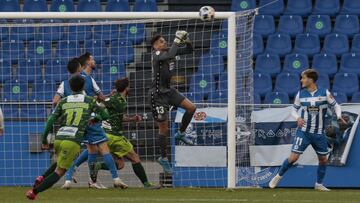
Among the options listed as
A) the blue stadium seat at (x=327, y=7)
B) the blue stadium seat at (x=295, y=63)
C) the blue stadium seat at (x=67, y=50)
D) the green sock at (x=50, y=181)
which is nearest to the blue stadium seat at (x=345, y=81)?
the blue stadium seat at (x=295, y=63)

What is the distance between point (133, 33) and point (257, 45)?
413 cm

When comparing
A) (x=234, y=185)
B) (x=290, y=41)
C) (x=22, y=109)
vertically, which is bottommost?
(x=234, y=185)

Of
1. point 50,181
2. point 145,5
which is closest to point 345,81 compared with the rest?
point 145,5

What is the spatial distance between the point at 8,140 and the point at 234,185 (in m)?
4.62

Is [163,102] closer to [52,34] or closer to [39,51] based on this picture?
[39,51]

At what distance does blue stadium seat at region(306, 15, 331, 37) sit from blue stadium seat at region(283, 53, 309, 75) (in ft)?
3.84

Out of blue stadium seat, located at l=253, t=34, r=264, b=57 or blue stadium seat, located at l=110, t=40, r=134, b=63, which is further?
blue stadium seat, located at l=253, t=34, r=264, b=57

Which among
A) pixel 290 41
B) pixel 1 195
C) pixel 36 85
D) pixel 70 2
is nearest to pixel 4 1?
pixel 70 2

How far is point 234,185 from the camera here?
16.1 meters

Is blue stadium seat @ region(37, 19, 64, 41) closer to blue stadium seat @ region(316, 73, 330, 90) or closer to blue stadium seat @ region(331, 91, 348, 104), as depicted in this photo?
blue stadium seat @ region(316, 73, 330, 90)

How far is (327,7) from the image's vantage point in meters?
23.7

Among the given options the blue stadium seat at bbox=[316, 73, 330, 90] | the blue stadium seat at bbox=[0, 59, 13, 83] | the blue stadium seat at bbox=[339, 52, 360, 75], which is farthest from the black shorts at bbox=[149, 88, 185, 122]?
the blue stadium seat at bbox=[339, 52, 360, 75]

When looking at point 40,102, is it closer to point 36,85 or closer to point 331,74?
point 36,85

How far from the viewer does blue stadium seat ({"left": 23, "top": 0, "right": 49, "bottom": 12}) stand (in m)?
23.2
